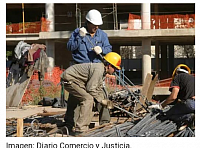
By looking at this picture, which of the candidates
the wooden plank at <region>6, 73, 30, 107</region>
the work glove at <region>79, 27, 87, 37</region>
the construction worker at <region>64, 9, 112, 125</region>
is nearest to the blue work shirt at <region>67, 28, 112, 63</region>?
the construction worker at <region>64, 9, 112, 125</region>

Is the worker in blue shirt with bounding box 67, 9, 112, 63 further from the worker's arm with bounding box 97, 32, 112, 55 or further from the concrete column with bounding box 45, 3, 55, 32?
the concrete column with bounding box 45, 3, 55, 32

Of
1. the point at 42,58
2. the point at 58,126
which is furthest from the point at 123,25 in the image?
the point at 58,126

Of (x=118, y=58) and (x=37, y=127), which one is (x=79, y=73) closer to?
(x=118, y=58)

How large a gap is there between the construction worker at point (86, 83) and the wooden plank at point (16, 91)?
20.8 feet

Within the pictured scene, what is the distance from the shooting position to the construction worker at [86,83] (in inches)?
269

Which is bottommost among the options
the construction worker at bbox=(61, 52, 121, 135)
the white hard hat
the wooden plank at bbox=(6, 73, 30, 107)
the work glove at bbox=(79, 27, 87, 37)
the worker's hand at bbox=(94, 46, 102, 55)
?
the wooden plank at bbox=(6, 73, 30, 107)

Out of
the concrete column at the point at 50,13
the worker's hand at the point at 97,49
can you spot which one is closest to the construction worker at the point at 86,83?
the worker's hand at the point at 97,49

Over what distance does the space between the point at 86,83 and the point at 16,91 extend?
6796 mm

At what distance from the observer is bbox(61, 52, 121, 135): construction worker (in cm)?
682

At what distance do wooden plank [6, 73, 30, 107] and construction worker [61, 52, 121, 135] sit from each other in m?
6.35

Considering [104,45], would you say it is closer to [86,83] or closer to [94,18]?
[94,18]

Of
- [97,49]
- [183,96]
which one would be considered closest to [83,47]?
[97,49]

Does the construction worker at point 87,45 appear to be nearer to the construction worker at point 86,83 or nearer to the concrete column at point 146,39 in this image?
the construction worker at point 86,83

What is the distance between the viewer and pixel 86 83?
23.2 feet
